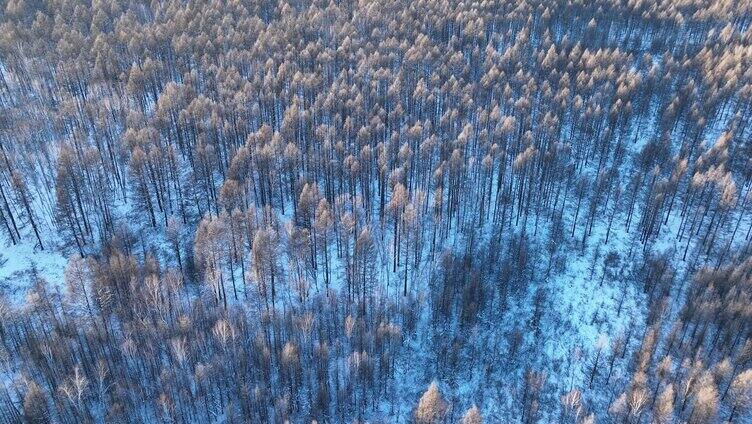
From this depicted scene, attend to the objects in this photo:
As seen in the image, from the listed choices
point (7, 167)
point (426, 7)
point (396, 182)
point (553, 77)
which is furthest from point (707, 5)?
point (7, 167)

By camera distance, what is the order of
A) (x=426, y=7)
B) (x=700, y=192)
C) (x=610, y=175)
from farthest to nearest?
(x=426, y=7) → (x=610, y=175) → (x=700, y=192)

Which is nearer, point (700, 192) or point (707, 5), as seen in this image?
point (700, 192)

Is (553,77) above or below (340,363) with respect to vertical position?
above

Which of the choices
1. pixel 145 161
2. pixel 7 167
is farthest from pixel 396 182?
pixel 7 167

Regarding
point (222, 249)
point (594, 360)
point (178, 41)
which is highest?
point (178, 41)

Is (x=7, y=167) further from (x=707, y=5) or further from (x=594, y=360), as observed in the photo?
(x=707, y=5)

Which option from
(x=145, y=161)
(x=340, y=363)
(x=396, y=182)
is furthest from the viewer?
(x=396, y=182)
